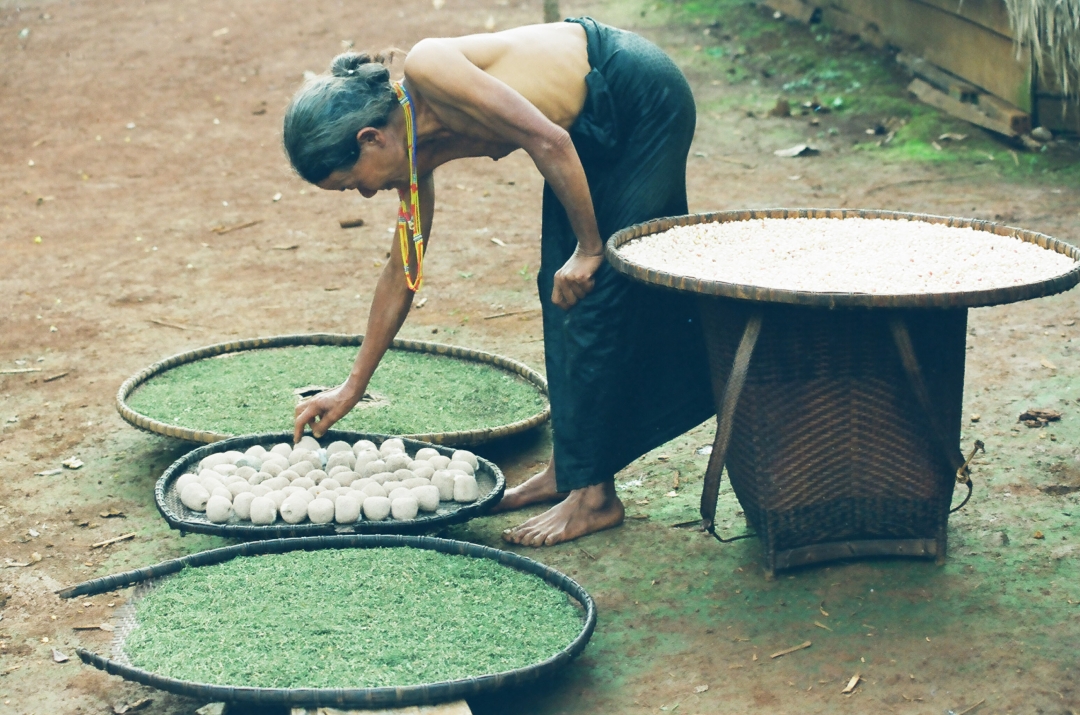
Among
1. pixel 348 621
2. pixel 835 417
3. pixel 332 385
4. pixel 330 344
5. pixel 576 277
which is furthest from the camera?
pixel 330 344

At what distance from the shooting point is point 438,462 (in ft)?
11.7

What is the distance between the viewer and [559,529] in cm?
351

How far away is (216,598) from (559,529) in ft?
3.37

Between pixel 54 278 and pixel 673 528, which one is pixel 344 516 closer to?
pixel 673 528

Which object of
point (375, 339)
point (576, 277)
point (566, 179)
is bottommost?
point (375, 339)

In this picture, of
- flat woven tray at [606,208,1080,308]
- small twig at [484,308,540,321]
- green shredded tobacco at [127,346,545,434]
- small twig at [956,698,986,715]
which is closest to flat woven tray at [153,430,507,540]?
green shredded tobacco at [127,346,545,434]

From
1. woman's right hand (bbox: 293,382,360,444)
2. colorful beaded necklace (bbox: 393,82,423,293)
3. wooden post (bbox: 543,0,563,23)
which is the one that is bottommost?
woman's right hand (bbox: 293,382,360,444)

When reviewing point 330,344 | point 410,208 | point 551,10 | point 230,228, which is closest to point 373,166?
point 410,208

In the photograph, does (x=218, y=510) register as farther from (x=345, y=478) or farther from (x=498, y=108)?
(x=498, y=108)

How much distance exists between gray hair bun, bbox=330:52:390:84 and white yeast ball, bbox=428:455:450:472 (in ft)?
3.57

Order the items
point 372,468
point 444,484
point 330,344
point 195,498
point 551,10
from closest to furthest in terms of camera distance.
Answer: point 195,498, point 444,484, point 372,468, point 330,344, point 551,10

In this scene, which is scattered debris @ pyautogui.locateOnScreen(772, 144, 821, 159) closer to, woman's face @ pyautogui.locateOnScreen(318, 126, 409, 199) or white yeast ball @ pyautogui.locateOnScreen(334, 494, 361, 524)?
woman's face @ pyautogui.locateOnScreen(318, 126, 409, 199)

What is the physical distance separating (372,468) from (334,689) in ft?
3.86

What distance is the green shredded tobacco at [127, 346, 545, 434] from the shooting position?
4086mm
